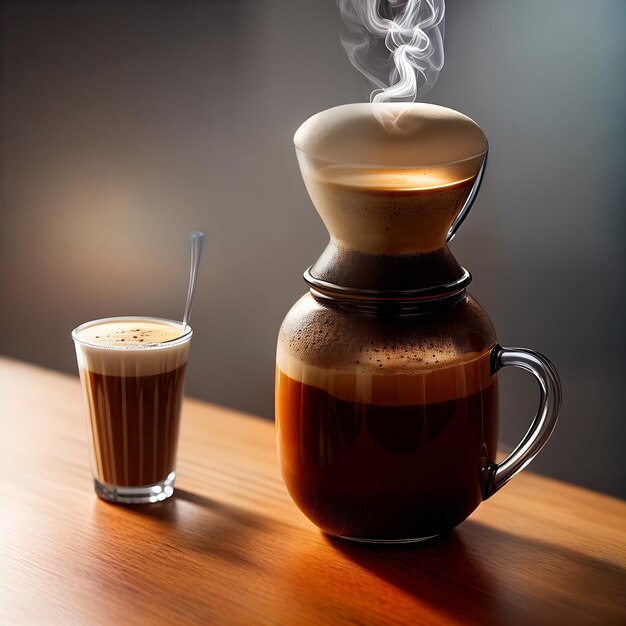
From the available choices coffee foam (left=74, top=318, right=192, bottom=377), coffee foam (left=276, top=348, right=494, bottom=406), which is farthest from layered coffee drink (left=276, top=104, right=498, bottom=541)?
coffee foam (left=74, top=318, right=192, bottom=377)

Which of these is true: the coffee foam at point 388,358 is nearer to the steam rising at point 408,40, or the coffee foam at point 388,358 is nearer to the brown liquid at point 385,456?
the brown liquid at point 385,456

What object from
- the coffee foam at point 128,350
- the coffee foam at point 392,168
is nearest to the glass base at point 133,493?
the coffee foam at point 128,350

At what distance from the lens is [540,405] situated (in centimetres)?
73

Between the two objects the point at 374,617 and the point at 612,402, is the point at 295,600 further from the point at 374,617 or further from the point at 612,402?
the point at 612,402

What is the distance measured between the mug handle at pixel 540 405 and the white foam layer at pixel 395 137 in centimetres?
17

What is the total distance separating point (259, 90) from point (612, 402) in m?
0.66

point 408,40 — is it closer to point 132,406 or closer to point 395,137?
point 395,137

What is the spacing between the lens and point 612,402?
109 cm

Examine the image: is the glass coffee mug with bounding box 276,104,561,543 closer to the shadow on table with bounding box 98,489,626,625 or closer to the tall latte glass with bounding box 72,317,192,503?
the shadow on table with bounding box 98,489,626,625

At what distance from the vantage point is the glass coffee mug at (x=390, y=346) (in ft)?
2.14

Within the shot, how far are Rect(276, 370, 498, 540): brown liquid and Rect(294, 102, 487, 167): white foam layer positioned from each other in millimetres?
180

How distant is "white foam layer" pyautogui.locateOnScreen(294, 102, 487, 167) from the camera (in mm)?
642

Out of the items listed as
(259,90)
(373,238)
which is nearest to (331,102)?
(259,90)

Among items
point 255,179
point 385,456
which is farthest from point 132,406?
point 255,179
